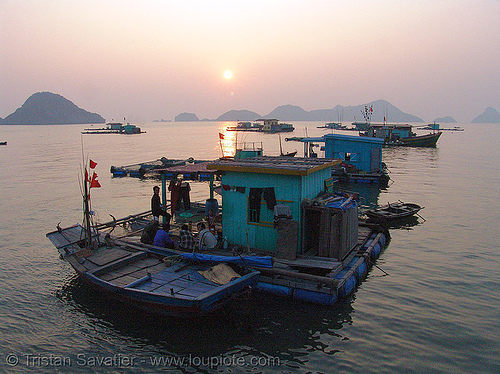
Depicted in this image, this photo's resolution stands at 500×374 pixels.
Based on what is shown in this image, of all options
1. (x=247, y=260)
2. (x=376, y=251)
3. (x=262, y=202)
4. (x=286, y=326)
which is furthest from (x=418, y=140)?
(x=286, y=326)

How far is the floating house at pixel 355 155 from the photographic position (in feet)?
121

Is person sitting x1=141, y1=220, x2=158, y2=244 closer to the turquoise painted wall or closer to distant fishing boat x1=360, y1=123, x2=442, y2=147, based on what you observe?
the turquoise painted wall

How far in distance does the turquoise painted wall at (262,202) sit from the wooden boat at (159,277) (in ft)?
7.21

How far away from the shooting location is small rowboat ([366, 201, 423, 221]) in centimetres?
2109

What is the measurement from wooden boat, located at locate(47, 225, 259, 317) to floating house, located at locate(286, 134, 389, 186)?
26.9 meters

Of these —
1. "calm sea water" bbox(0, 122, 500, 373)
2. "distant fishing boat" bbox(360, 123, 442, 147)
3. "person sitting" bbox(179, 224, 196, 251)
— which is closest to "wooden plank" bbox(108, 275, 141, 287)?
"calm sea water" bbox(0, 122, 500, 373)

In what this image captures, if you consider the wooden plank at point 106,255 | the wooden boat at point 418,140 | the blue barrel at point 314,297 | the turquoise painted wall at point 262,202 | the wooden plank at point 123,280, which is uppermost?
the wooden boat at point 418,140

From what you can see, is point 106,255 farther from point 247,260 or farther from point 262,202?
point 262,202

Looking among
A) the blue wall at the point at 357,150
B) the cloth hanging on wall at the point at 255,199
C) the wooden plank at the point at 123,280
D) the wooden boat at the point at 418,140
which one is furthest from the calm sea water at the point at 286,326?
the wooden boat at the point at 418,140

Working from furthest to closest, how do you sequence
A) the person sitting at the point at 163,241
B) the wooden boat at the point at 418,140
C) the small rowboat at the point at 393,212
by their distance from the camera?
the wooden boat at the point at 418,140 < the small rowboat at the point at 393,212 < the person sitting at the point at 163,241

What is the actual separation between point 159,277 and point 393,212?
1611cm

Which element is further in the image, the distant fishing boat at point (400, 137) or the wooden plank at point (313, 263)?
the distant fishing boat at point (400, 137)

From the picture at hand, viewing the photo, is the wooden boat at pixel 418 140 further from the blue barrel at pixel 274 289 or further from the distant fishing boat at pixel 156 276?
the distant fishing boat at pixel 156 276

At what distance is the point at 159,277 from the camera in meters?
11.5
